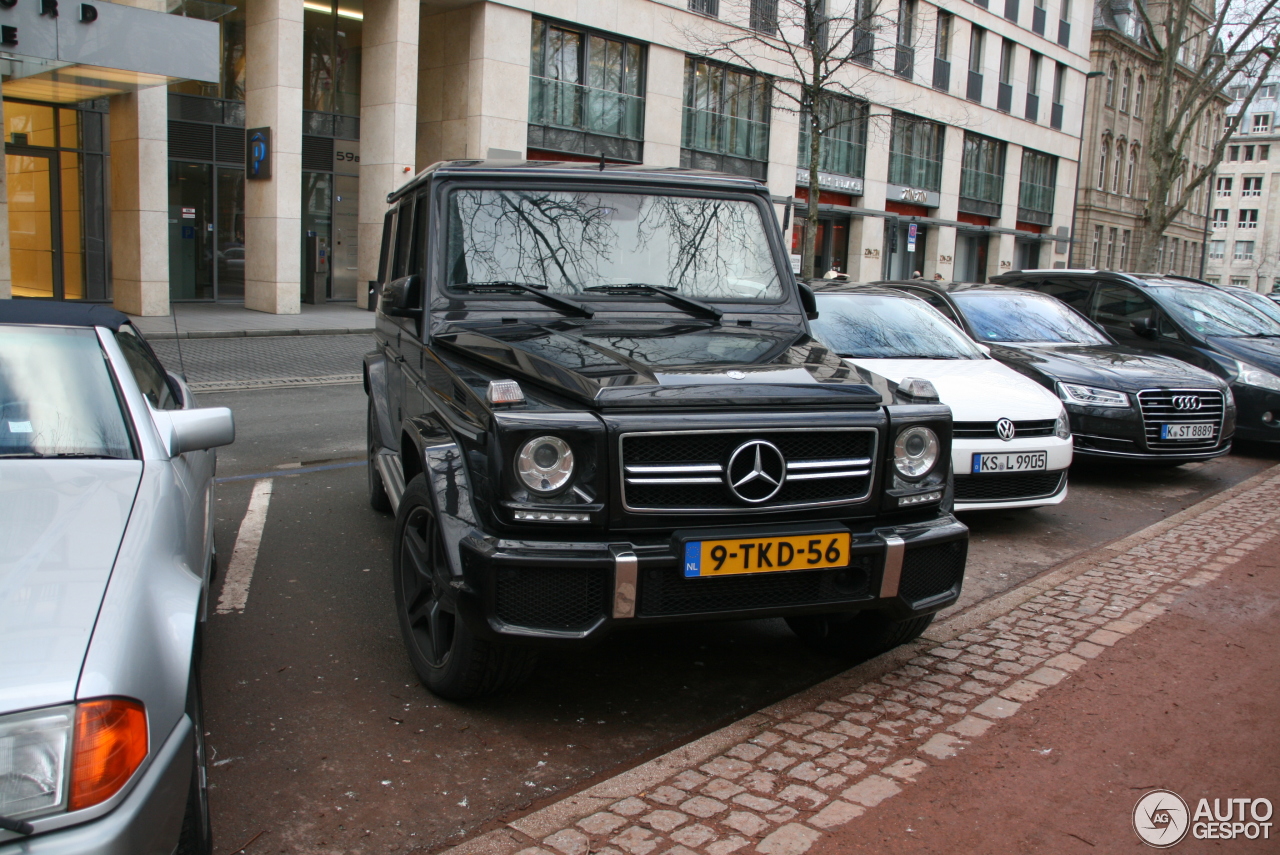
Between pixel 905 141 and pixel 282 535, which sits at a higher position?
pixel 905 141

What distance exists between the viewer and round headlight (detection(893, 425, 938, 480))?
3.75 m

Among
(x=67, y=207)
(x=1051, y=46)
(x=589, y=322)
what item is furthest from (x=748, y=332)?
(x=1051, y=46)

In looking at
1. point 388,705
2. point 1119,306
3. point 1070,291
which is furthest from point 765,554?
point 1070,291

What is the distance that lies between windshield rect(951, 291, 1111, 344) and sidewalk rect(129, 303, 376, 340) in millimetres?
11723

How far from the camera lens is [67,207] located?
20.0 meters

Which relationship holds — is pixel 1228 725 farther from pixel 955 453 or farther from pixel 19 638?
pixel 19 638

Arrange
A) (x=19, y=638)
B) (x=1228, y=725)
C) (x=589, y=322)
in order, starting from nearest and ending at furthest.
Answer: (x=19, y=638) → (x=1228, y=725) → (x=589, y=322)

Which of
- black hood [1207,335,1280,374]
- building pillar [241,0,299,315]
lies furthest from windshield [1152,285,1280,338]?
building pillar [241,0,299,315]

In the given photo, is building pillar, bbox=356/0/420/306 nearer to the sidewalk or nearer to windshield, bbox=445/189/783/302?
the sidewalk

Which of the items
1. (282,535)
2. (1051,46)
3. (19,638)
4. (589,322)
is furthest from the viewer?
(1051,46)

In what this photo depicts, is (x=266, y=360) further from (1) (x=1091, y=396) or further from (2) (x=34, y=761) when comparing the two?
(2) (x=34, y=761)

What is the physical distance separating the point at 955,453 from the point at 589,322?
2.97m

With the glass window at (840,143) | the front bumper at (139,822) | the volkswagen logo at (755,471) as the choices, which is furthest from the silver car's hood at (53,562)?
the glass window at (840,143)

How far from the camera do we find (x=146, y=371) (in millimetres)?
4172
